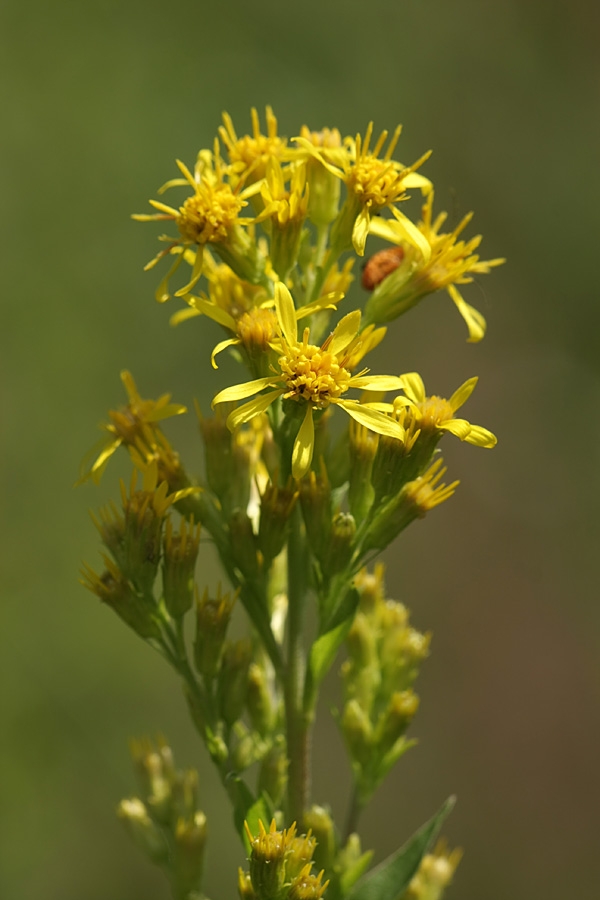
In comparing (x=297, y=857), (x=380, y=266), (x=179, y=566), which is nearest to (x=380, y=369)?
(x=380, y=266)

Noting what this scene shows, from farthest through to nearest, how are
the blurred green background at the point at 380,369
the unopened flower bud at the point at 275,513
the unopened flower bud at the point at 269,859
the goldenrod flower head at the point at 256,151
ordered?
the blurred green background at the point at 380,369, the goldenrod flower head at the point at 256,151, the unopened flower bud at the point at 275,513, the unopened flower bud at the point at 269,859

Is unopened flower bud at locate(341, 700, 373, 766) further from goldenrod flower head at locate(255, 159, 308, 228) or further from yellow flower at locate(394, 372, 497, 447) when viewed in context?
goldenrod flower head at locate(255, 159, 308, 228)

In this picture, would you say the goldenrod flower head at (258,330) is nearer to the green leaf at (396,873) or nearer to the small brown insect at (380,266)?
the small brown insect at (380,266)

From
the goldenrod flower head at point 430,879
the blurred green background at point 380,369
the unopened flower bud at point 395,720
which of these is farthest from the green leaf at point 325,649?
the blurred green background at point 380,369

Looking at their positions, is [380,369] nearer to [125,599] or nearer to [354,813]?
[354,813]

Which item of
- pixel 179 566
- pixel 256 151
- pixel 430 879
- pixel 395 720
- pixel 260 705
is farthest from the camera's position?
pixel 430 879

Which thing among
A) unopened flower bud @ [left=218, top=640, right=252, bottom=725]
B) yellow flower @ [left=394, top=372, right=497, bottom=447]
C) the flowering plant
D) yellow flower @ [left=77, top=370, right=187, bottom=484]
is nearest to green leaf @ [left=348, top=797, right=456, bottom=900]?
the flowering plant
